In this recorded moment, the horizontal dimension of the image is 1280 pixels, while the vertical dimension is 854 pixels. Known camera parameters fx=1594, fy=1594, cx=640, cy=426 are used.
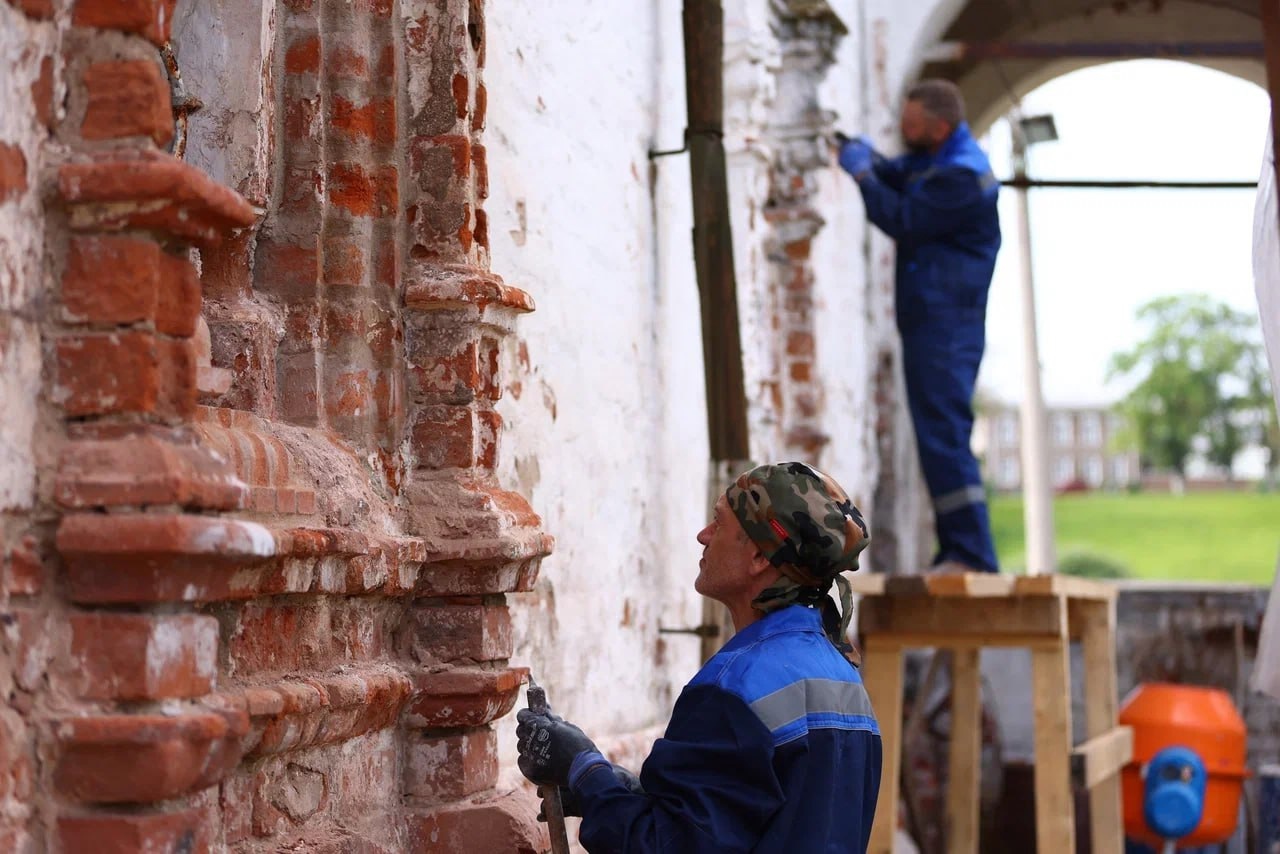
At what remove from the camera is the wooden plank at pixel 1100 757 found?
5.14m

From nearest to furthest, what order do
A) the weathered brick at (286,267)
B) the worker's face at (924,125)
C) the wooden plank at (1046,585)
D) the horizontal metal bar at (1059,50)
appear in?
the weathered brick at (286,267) → the wooden plank at (1046,585) → the worker's face at (924,125) → the horizontal metal bar at (1059,50)

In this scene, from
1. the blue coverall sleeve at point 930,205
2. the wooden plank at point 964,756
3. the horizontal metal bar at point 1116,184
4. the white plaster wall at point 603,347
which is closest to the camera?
the white plaster wall at point 603,347

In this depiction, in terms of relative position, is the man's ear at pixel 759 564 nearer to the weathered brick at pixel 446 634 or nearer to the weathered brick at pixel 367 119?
the weathered brick at pixel 446 634

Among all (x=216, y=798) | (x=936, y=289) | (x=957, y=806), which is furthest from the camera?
(x=957, y=806)

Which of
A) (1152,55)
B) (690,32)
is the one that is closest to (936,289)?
(690,32)

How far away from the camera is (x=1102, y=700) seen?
6117 millimetres

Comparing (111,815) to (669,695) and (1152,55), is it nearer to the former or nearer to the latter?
(669,695)

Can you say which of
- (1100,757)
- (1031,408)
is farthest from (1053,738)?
(1031,408)

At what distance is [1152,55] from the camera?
10.0 meters

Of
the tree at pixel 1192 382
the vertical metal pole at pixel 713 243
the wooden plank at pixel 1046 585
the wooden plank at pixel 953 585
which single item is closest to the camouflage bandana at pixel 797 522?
the vertical metal pole at pixel 713 243

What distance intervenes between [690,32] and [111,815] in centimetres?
325

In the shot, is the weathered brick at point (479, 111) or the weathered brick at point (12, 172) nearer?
the weathered brick at point (12, 172)

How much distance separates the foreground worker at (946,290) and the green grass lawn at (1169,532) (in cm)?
3069

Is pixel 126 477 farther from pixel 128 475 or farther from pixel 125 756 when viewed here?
pixel 125 756
